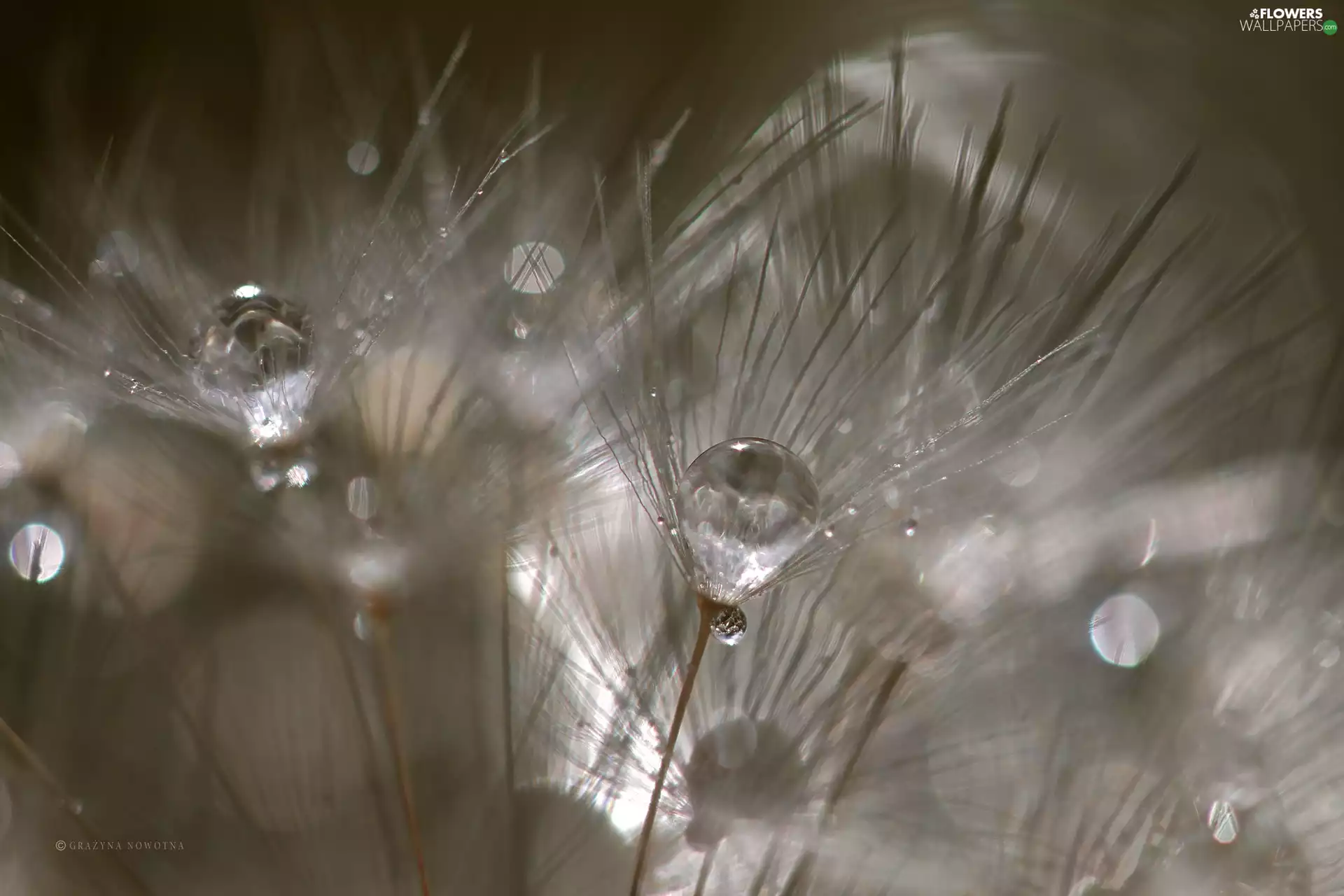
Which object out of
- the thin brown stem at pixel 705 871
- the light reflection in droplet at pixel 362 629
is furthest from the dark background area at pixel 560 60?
the thin brown stem at pixel 705 871

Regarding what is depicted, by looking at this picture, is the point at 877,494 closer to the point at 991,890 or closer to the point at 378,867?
the point at 991,890

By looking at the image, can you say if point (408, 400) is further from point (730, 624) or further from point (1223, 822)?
point (1223, 822)

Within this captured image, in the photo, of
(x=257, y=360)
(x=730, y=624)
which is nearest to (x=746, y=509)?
(x=730, y=624)

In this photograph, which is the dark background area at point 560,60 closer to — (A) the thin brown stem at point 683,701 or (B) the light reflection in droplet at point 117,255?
(B) the light reflection in droplet at point 117,255

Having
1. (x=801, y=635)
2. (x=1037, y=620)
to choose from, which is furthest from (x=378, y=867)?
(x=1037, y=620)

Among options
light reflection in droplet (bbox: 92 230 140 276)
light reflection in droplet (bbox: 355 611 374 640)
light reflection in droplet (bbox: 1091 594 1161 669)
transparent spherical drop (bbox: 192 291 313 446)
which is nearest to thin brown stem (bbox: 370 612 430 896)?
light reflection in droplet (bbox: 355 611 374 640)

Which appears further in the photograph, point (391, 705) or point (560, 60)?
point (560, 60)
